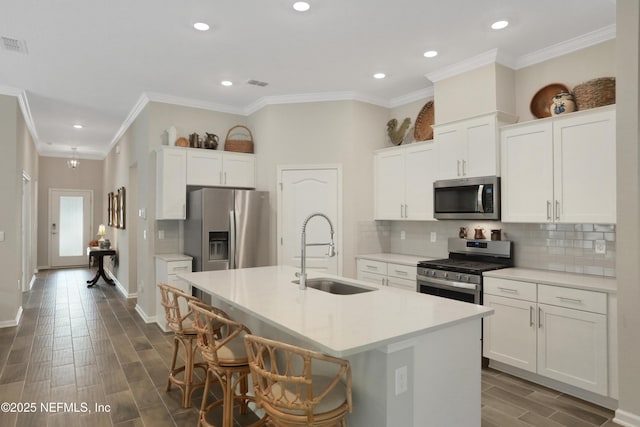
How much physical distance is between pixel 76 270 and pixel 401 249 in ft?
26.8

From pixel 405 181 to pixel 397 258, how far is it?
91cm

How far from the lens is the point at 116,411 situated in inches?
111

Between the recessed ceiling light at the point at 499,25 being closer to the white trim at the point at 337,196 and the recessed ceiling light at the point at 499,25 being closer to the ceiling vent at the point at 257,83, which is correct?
the white trim at the point at 337,196

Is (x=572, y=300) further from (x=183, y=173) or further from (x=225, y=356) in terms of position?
(x=183, y=173)

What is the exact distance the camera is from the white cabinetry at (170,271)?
4598mm

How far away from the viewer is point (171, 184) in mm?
4824

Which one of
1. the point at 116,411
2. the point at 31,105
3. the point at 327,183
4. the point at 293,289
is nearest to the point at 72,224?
the point at 31,105

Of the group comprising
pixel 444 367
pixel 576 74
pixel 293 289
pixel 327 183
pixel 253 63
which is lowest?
pixel 444 367

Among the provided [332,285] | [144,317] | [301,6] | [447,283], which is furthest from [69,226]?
[447,283]

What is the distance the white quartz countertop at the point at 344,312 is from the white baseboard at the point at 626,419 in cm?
143

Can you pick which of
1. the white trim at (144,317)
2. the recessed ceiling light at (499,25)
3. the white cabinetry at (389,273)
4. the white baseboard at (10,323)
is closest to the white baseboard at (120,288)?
the white trim at (144,317)

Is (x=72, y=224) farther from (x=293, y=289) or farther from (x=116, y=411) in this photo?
(x=293, y=289)

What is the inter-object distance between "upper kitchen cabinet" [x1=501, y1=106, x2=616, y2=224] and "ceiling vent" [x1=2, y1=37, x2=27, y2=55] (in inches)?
174

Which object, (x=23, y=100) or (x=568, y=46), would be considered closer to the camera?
(x=568, y=46)
